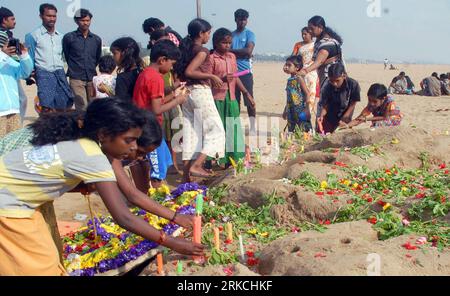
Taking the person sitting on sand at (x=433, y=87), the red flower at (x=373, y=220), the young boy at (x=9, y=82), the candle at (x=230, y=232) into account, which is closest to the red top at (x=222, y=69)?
the young boy at (x=9, y=82)

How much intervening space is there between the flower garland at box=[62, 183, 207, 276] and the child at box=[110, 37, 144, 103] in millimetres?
1348

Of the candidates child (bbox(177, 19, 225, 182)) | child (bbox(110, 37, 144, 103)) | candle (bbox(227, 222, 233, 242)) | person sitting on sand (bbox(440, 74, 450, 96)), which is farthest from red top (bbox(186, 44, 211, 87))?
person sitting on sand (bbox(440, 74, 450, 96))

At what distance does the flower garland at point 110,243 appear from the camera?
12.2ft

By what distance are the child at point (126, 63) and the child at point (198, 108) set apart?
32.0 inches

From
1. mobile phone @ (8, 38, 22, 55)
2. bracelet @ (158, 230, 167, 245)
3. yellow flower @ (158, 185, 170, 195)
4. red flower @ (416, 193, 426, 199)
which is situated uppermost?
mobile phone @ (8, 38, 22, 55)

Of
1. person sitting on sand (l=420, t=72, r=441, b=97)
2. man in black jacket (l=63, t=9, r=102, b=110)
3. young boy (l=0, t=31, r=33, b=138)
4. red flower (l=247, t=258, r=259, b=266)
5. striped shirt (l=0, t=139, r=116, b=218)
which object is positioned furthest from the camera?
person sitting on sand (l=420, t=72, r=441, b=97)

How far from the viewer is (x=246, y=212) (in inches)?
184

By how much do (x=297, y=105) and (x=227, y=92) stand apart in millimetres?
1512

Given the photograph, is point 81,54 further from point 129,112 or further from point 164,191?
point 129,112

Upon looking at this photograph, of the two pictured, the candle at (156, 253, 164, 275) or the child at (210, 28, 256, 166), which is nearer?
the candle at (156, 253, 164, 275)

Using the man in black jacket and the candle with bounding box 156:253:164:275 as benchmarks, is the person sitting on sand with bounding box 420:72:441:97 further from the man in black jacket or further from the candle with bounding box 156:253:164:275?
the candle with bounding box 156:253:164:275

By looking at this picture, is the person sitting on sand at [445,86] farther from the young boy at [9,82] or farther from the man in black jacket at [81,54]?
the young boy at [9,82]

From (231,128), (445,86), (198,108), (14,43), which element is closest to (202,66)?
(198,108)

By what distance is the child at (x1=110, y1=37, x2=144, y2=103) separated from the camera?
561cm
